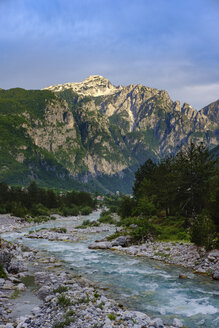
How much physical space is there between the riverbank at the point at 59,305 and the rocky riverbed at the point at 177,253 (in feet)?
32.8

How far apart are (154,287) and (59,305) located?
7.75 meters

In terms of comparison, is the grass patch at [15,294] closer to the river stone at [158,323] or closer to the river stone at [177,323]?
the river stone at [158,323]

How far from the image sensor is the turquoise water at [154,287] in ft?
48.4

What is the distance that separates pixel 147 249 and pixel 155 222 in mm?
22922

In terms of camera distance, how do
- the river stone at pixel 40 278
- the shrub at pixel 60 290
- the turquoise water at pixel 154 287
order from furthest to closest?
the river stone at pixel 40 278
the shrub at pixel 60 290
the turquoise water at pixel 154 287

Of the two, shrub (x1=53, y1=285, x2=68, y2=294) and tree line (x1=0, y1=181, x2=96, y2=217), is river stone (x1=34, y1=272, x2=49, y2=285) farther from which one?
tree line (x1=0, y1=181, x2=96, y2=217)

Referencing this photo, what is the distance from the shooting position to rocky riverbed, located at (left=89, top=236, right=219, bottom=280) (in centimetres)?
2323

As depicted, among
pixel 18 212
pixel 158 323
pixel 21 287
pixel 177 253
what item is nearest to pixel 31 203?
pixel 18 212

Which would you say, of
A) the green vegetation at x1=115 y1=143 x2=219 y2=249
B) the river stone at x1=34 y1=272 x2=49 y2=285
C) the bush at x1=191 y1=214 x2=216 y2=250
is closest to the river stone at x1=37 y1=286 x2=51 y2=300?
the river stone at x1=34 y1=272 x2=49 y2=285

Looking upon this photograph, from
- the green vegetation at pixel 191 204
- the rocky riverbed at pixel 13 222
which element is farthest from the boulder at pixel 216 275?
the rocky riverbed at pixel 13 222

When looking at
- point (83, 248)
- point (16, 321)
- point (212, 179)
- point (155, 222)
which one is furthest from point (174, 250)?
point (155, 222)

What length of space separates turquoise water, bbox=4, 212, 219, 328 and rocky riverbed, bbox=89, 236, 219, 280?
4.06ft

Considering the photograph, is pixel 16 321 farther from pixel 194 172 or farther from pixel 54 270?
pixel 194 172

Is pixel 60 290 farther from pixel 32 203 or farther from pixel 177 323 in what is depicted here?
pixel 32 203
